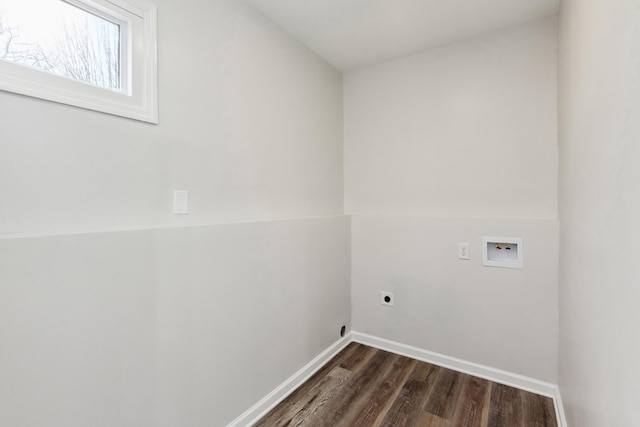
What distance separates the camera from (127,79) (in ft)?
4.28

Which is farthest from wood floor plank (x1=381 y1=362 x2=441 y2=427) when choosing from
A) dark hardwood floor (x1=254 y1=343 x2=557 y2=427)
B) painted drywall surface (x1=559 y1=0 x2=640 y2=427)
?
painted drywall surface (x1=559 y1=0 x2=640 y2=427)

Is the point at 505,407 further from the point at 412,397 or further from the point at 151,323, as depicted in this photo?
the point at 151,323

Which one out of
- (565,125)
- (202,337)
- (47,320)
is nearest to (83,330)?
(47,320)

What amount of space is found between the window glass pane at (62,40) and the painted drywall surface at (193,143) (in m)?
0.16

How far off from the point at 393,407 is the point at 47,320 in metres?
1.90

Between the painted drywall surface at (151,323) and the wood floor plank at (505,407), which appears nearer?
the painted drywall surface at (151,323)

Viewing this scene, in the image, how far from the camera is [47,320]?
1.02 metres

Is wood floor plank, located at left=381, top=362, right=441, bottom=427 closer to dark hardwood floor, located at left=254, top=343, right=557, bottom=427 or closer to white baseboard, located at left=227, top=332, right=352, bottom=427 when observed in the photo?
dark hardwood floor, located at left=254, top=343, right=557, bottom=427

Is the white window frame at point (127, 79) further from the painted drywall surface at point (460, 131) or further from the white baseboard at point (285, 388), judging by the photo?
the painted drywall surface at point (460, 131)

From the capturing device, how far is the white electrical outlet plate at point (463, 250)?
89.6 inches

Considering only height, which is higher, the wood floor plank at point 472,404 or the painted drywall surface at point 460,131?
the painted drywall surface at point 460,131

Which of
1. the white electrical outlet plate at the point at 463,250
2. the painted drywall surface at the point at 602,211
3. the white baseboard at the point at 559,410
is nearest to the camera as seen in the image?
the painted drywall surface at the point at 602,211

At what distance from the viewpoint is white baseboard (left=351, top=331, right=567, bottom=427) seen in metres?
2.00

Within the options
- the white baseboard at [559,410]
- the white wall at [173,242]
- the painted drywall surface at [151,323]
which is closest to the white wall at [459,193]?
the white baseboard at [559,410]
